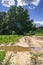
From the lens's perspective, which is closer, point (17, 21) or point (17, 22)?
point (17, 22)

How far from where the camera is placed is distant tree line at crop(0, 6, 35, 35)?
3393cm

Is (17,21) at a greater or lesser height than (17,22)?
greater

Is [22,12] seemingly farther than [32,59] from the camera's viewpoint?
Yes

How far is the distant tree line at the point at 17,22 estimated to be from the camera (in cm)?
3393

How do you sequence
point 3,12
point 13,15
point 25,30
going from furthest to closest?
1. point 3,12
2. point 13,15
3. point 25,30

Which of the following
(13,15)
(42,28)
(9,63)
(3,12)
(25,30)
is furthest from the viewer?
(3,12)

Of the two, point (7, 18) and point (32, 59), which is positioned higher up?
point (32, 59)

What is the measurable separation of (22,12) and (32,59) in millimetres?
30090

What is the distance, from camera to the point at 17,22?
35.3 metres

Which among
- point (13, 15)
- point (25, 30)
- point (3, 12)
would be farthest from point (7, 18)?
point (3, 12)

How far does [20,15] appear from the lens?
35406 mm

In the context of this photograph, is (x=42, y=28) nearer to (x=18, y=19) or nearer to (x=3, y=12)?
(x=18, y=19)

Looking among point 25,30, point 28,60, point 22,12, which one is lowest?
point 25,30

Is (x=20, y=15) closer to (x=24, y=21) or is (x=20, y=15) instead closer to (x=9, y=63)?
(x=24, y=21)
